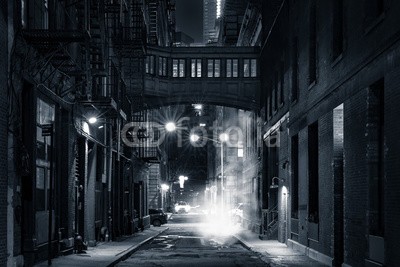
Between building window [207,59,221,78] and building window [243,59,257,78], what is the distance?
5.56ft

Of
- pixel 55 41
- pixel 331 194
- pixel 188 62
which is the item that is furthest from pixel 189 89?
pixel 55 41

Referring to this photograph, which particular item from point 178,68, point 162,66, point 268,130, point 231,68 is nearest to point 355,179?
point 268,130

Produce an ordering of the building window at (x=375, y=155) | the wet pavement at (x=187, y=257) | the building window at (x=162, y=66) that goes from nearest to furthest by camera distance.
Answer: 1. the building window at (x=375, y=155)
2. the wet pavement at (x=187, y=257)
3. the building window at (x=162, y=66)

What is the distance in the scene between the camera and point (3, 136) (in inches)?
602

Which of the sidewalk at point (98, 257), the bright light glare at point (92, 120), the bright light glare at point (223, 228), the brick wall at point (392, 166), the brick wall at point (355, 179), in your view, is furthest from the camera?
the bright light glare at point (223, 228)

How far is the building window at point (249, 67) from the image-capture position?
147 feet

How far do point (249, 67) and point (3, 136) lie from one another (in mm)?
30731

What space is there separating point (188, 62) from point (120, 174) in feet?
39.2

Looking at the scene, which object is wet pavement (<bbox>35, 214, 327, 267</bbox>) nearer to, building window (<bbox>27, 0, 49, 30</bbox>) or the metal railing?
the metal railing

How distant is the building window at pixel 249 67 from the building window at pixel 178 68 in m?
3.99

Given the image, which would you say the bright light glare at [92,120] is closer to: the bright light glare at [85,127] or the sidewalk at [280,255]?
the bright light glare at [85,127]

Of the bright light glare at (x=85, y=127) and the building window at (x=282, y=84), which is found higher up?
the building window at (x=282, y=84)

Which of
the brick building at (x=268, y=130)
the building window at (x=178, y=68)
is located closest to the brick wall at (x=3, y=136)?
the brick building at (x=268, y=130)

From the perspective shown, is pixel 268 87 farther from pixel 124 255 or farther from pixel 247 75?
pixel 124 255
